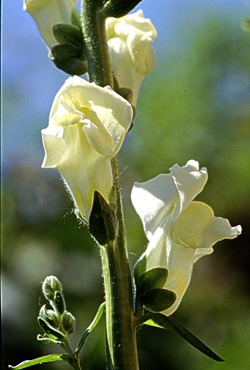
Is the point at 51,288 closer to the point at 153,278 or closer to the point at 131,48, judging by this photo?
the point at 153,278

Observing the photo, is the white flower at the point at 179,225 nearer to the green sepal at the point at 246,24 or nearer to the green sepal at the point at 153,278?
the green sepal at the point at 153,278

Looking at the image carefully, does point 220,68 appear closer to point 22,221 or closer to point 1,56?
point 1,56

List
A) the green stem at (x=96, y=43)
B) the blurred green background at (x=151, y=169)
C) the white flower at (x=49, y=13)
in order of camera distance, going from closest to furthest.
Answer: the green stem at (x=96, y=43)
the white flower at (x=49, y=13)
the blurred green background at (x=151, y=169)

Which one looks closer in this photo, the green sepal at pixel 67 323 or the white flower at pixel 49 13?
the green sepal at pixel 67 323

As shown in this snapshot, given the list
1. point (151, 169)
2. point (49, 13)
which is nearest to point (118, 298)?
point (49, 13)

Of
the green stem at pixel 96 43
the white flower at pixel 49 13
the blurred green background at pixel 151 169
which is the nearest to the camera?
the green stem at pixel 96 43

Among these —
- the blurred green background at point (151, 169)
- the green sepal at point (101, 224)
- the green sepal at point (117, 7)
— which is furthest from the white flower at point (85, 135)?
the blurred green background at point (151, 169)

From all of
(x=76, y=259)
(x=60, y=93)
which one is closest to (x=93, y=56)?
(x=60, y=93)

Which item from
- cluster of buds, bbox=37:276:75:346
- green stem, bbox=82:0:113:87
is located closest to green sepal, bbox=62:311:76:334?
cluster of buds, bbox=37:276:75:346
